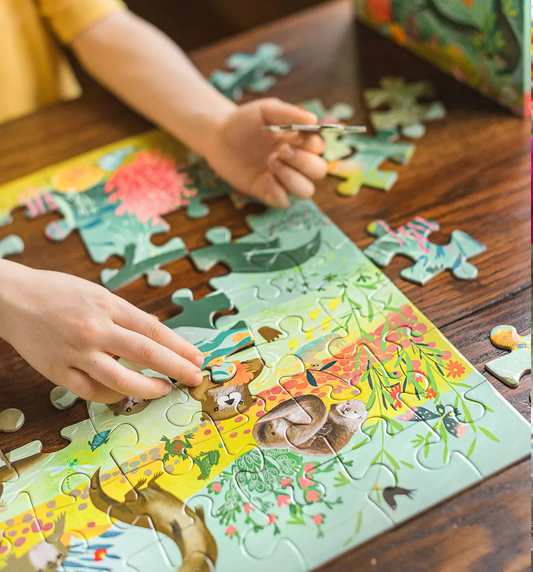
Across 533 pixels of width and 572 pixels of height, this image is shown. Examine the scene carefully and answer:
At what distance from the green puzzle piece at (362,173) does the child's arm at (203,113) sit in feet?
0.17

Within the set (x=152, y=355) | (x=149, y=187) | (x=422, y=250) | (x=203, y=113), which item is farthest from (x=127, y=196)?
(x=422, y=250)

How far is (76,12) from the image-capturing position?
1453 millimetres

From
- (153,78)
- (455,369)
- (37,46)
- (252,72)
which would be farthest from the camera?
(37,46)

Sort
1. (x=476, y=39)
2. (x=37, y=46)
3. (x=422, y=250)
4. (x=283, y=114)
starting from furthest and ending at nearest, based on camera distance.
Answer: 1. (x=37, y=46)
2. (x=476, y=39)
3. (x=283, y=114)
4. (x=422, y=250)

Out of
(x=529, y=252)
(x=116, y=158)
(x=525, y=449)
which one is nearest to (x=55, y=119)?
(x=116, y=158)

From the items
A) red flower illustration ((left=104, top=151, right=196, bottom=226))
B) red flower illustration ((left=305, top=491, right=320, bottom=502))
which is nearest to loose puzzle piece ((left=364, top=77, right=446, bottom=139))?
red flower illustration ((left=104, top=151, right=196, bottom=226))

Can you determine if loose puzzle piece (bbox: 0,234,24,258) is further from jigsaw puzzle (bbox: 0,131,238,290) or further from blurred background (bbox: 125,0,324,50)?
blurred background (bbox: 125,0,324,50)

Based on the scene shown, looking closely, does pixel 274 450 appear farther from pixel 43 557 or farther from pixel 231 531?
pixel 43 557

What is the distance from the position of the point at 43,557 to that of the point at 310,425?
0.35m

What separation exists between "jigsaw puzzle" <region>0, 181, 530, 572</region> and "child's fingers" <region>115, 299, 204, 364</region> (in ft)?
0.11

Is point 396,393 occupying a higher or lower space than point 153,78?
lower

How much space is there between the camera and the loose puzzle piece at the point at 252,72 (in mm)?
1438

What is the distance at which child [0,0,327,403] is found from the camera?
0.91m

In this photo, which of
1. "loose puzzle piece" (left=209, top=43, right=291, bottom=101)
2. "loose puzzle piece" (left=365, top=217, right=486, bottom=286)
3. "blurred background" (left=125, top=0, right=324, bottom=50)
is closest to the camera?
"loose puzzle piece" (left=365, top=217, right=486, bottom=286)
